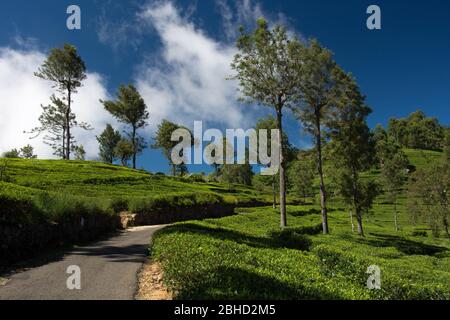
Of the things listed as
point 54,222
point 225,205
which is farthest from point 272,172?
point 54,222

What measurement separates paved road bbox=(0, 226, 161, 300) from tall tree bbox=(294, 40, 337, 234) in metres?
26.3

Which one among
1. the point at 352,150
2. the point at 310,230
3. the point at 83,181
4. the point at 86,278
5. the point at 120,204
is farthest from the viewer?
the point at 83,181

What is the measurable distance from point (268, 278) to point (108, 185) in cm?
4316

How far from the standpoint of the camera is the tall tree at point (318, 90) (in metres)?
38.2

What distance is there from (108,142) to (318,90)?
11144 cm

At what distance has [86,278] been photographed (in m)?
12.3

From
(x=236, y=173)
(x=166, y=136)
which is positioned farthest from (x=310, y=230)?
(x=236, y=173)

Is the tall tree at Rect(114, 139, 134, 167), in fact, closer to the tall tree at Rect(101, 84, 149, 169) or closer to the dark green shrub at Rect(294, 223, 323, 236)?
the tall tree at Rect(101, 84, 149, 169)

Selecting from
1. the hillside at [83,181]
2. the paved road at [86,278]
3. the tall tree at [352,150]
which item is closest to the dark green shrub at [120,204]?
the hillside at [83,181]

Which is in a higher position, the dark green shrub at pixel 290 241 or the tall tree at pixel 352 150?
the tall tree at pixel 352 150

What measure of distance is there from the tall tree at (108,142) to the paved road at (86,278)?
409 ft

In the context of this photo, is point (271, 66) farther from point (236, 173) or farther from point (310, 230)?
point (236, 173)

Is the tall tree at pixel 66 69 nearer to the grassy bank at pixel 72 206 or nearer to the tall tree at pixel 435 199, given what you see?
the grassy bank at pixel 72 206

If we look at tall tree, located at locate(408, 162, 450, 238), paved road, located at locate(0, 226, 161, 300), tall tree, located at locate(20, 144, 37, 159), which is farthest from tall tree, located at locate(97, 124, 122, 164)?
paved road, located at locate(0, 226, 161, 300)
